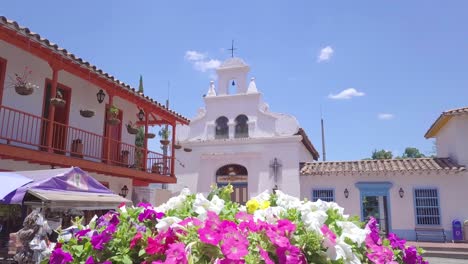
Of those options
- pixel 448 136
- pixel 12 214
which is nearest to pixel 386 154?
pixel 448 136

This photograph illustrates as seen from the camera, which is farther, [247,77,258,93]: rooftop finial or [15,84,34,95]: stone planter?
[247,77,258,93]: rooftop finial

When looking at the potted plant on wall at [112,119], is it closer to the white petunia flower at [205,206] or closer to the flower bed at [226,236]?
the flower bed at [226,236]

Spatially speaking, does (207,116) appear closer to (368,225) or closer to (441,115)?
(441,115)

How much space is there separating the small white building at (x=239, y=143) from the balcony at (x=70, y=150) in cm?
559

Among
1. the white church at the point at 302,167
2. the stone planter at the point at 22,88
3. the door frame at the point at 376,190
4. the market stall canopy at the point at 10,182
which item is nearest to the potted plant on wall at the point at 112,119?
the stone planter at the point at 22,88

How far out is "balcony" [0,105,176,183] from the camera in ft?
27.8

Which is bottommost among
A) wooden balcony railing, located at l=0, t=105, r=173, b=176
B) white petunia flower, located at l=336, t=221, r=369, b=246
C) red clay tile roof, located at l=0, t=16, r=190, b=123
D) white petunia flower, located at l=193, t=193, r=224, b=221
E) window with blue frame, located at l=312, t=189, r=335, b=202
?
white petunia flower, located at l=336, t=221, r=369, b=246

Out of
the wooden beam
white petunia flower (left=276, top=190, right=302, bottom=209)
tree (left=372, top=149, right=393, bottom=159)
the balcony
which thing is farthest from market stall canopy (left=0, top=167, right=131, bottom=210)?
tree (left=372, top=149, right=393, bottom=159)

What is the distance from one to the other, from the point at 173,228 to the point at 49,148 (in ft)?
26.6

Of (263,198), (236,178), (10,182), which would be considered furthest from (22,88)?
(236,178)

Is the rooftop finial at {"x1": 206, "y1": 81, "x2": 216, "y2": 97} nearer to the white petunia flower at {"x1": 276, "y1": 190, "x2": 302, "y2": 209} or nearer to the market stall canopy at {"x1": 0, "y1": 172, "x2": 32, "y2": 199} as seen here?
the market stall canopy at {"x1": 0, "y1": 172, "x2": 32, "y2": 199}

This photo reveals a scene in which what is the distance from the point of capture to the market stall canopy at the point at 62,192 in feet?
20.7

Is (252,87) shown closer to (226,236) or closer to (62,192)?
(62,192)

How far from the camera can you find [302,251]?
1.59 m
